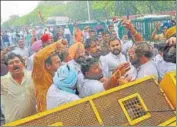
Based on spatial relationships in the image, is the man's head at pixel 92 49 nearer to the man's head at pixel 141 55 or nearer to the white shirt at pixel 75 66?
the white shirt at pixel 75 66

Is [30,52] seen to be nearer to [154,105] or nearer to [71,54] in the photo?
[71,54]

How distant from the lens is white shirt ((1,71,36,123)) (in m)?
2.55

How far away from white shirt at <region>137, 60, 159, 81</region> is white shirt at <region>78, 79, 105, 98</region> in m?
0.51

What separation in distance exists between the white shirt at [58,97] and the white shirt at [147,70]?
826 mm

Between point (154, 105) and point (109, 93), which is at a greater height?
point (109, 93)

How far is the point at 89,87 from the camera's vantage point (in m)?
2.32

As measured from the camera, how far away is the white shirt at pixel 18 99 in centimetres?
255

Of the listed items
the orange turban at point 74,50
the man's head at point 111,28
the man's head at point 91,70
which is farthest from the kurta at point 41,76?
the man's head at point 111,28

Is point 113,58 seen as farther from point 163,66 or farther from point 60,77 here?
point 60,77

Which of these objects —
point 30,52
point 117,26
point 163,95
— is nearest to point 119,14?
point 117,26

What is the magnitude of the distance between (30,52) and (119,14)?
196 cm

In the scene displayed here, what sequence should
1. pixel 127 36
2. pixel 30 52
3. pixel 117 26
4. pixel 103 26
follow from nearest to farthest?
pixel 127 36, pixel 30 52, pixel 117 26, pixel 103 26

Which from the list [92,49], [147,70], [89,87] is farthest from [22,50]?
[89,87]

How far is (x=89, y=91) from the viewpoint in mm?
2316
